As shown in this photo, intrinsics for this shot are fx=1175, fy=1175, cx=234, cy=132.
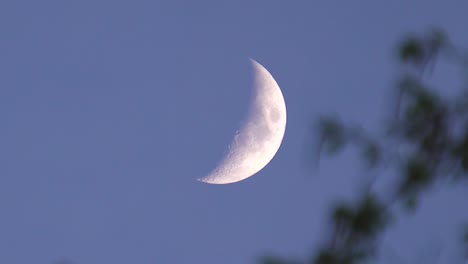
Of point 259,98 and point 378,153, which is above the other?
point 259,98

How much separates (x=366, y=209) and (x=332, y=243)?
0.35 metres

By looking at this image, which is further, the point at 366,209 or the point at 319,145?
the point at 319,145

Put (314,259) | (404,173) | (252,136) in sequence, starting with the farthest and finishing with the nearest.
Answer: (252,136) → (404,173) → (314,259)

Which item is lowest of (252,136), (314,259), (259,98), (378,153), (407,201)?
(314,259)

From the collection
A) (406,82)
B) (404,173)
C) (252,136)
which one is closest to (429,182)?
(404,173)

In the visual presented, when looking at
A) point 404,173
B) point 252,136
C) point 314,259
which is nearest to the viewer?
point 314,259

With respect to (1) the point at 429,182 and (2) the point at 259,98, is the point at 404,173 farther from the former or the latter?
(2) the point at 259,98

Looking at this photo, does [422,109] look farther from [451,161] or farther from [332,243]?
[332,243]

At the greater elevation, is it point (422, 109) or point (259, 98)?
point (259, 98)

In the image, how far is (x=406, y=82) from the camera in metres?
9.14

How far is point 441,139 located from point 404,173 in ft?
1.55

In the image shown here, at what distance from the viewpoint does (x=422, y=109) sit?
9070 millimetres

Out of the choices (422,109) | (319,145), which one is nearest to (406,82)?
(422,109)

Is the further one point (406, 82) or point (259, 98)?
point (259, 98)
